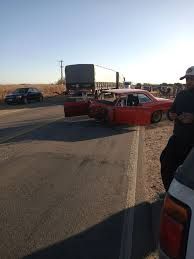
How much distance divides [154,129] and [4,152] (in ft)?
23.7

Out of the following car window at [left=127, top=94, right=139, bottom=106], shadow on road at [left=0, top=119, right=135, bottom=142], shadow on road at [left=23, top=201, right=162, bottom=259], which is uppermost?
car window at [left=127, top=94, right=139, bottom=106]

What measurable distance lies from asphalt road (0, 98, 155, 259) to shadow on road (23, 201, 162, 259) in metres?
0.01

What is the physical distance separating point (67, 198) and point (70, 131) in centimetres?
852

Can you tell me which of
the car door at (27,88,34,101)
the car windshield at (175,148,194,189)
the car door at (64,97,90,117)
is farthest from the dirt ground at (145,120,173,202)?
the car door at (27,88,34,101)

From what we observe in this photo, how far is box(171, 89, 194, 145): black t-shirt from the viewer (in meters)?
5.55

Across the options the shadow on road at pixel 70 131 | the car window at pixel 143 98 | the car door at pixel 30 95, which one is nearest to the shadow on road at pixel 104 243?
the shadow on road at pixel 70 131

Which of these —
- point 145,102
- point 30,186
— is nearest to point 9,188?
point 30,186

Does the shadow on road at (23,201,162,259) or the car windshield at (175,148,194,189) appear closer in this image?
the car windshield at (175,148,194,189)

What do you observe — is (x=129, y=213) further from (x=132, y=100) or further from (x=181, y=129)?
(x=132, y=100)

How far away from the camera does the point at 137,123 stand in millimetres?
16109

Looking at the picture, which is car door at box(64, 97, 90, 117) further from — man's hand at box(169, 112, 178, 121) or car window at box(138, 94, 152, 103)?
man's hand at box(169, 112, 178, 121)

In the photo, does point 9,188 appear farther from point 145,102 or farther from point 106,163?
point 145,102

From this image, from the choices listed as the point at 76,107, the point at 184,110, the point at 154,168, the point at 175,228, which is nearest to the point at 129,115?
the point at 76,107

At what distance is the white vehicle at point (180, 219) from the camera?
2408 millimetres
